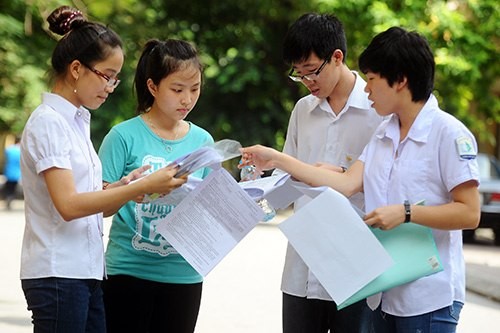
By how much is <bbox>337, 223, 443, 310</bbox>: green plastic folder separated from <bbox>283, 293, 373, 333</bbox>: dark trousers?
2.57 ft

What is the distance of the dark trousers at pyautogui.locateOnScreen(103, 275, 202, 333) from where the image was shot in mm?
4254

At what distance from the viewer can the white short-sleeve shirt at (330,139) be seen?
4.19 m

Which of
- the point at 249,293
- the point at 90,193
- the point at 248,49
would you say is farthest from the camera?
the point at 248,49

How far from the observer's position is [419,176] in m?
3.41

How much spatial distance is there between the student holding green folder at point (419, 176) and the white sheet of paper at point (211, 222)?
473 millimetres

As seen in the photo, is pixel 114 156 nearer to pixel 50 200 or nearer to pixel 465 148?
pixel 50 200

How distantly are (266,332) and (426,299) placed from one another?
187 inches

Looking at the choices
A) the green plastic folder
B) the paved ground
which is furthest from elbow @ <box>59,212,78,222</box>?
the paved ground

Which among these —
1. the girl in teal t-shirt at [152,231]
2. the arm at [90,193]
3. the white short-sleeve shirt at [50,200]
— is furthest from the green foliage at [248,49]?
the arm at [90,193]

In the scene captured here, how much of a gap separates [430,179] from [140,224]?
137 cm

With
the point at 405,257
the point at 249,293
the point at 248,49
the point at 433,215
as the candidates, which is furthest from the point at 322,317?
the point at 248,49

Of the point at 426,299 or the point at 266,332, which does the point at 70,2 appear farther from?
the point at 426,299

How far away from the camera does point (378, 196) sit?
11.4ft

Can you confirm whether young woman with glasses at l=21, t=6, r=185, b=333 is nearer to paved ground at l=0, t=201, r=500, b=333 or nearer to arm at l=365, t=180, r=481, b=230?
arm at l=365, t=180, r=481, b=230
